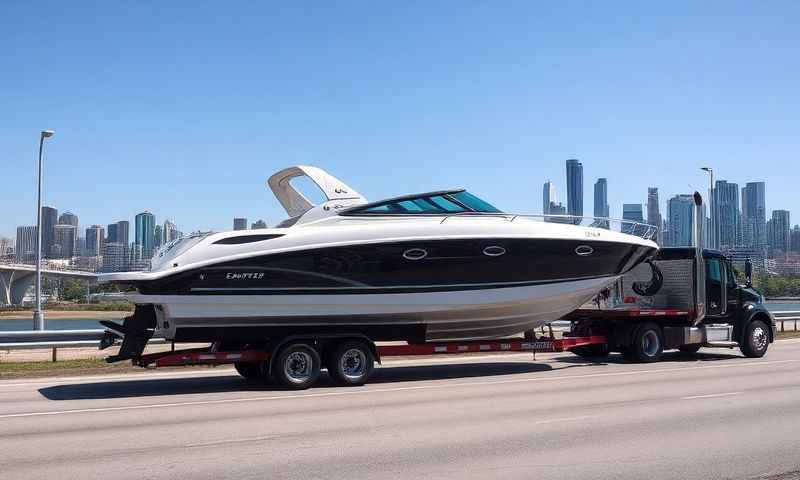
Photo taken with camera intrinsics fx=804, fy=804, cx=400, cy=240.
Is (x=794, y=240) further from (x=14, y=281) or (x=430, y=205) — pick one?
(x=430, y=205)

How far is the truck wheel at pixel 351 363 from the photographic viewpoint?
593 inches

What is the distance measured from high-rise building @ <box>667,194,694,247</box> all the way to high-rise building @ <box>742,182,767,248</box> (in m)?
32.0

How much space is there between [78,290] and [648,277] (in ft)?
123

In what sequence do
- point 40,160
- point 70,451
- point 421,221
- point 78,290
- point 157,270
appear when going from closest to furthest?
point 70,451 → point 157,270 → point 421,221 → point 40,160 → point 78,290

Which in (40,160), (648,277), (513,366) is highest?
(40,160)

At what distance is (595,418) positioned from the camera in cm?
1095

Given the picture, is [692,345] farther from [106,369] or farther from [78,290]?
[78,290]

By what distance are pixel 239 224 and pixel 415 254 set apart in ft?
11.6

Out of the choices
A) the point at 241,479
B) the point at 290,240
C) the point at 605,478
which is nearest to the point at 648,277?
the point at 290,240

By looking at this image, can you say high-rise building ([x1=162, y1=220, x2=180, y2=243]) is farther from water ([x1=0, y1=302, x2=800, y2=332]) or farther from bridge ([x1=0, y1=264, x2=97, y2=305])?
bridge ([x1=0, y1=264, x2=97, y2=305])

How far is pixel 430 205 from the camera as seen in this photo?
1627 centimetres

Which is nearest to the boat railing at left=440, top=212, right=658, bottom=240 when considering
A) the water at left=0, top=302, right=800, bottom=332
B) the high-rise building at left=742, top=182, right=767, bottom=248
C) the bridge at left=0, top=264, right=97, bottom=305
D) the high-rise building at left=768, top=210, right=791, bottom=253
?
the water at left=0, top=302, right=800, bottom=332

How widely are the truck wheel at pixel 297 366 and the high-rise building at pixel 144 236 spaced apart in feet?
12.5

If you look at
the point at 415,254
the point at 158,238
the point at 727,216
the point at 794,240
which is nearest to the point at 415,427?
the point at 415,254
